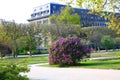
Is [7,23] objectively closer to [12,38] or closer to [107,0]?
[12,38]

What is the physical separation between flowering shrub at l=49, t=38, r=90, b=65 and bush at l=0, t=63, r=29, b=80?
13145 mm

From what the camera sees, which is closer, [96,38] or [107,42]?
[107,42]

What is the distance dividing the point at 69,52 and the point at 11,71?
1402 centimetres

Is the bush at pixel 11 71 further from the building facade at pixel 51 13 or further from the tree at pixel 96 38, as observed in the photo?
the building facade at pixel 51 13

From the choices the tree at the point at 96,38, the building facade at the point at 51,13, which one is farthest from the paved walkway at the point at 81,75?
the building facade at the point at 51,13

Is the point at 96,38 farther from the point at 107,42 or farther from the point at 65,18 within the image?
the point at 65,18

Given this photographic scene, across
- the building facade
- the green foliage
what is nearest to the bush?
the green foliage

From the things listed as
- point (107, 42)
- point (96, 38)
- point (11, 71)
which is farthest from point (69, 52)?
point (96, 38)

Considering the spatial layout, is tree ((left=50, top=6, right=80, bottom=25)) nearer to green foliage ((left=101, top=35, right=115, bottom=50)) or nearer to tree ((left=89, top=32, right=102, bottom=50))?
tree ((left=89, top=32, right=102, bottom=50))

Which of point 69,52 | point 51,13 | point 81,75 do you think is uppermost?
point 51,13

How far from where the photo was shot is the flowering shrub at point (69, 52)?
877 inches

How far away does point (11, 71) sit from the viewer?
8.59 m

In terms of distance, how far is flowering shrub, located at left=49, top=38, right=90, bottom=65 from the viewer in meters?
22.3

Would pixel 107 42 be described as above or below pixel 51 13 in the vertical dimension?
below
